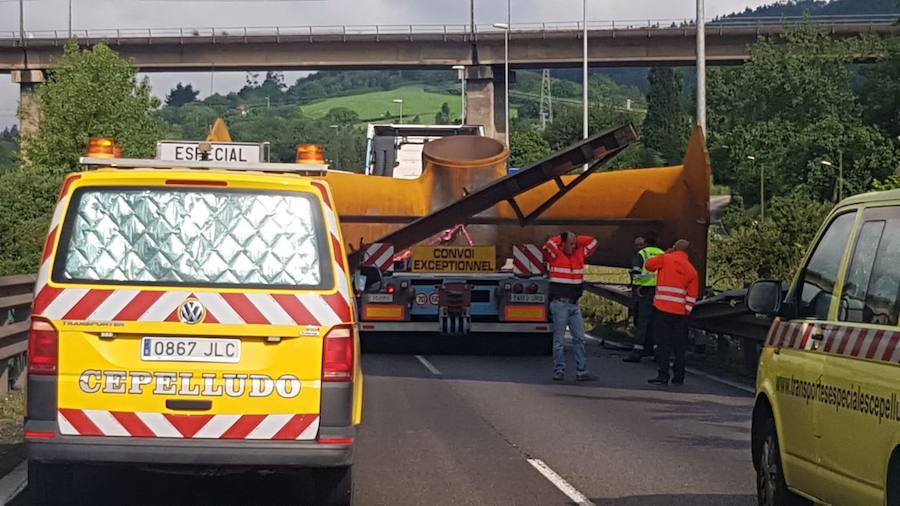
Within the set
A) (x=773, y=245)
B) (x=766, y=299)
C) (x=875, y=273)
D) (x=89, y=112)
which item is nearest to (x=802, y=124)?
(x=89, y=112)

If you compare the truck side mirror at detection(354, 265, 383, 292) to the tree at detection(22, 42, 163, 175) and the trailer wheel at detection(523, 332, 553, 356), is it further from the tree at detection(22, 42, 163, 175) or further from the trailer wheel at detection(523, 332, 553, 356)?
the tree at detection(22, 42, 163, 175)

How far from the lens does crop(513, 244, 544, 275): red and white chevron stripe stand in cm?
2042

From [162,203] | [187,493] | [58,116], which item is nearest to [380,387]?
[187,493]

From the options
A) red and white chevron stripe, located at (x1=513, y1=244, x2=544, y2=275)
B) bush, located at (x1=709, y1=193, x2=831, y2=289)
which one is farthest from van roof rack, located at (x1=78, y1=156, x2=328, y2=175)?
bush, located at (x1=709, y1=193, x2=831, y2=289)

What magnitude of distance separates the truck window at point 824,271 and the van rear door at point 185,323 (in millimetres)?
2361

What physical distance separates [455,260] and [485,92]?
52122 mm

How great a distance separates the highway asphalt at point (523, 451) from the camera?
930 centimetres

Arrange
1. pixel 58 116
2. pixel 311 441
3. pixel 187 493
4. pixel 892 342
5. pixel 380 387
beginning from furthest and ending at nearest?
pixel 58 116, pixel 380 387, pixel 187 493, pixel 311 441, pixel 892 342

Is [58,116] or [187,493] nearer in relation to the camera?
[187,493]

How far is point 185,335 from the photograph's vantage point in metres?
7.56

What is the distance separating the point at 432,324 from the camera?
20.2m

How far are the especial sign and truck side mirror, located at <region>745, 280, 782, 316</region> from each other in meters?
12.9

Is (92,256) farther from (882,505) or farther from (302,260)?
(882,505)

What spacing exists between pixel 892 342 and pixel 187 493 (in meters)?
Result: 4.99
